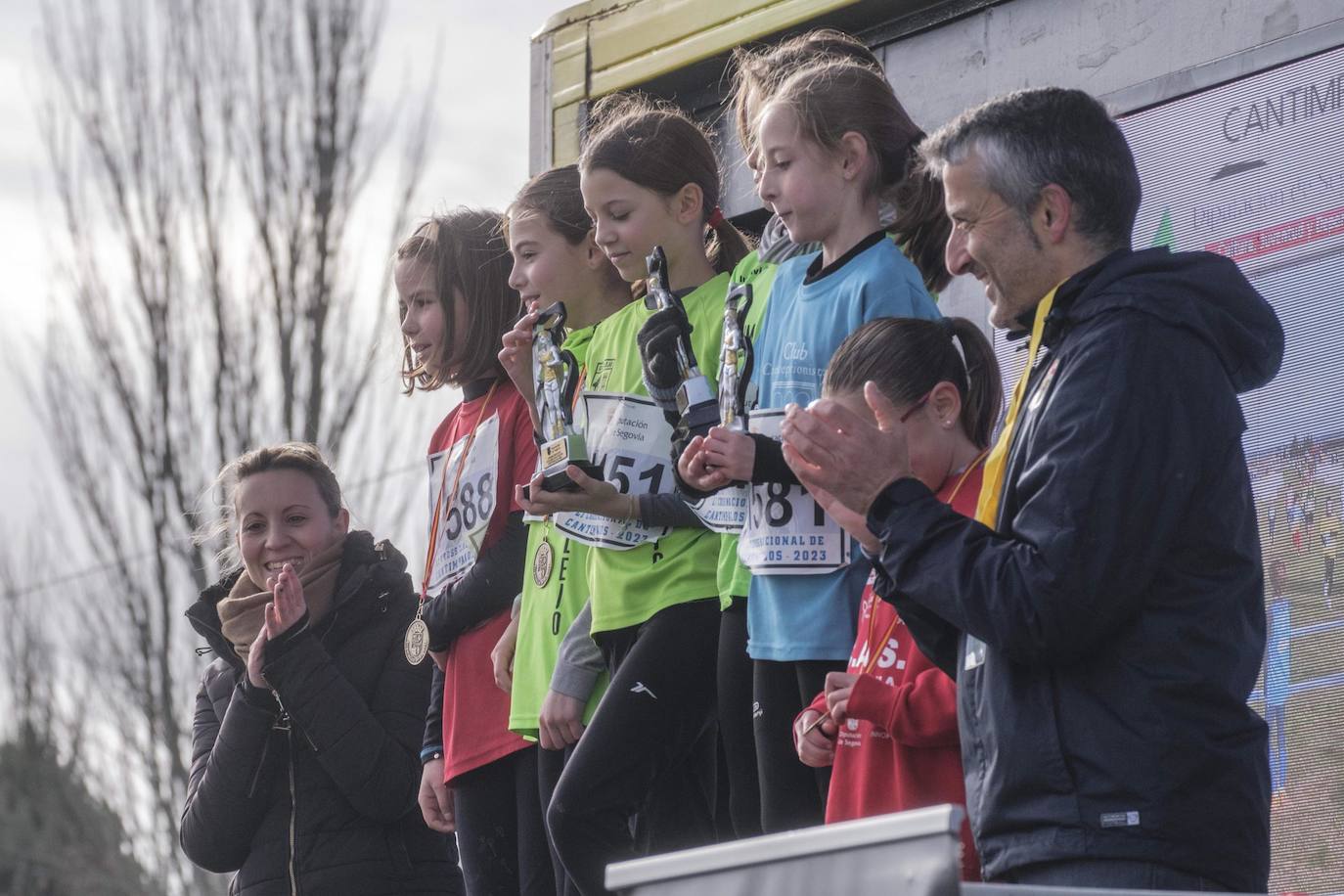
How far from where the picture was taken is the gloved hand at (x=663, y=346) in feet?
12.1

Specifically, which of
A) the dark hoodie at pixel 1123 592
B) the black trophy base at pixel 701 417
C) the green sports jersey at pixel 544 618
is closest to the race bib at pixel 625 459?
→ the green sports jersey at pixel 544 618

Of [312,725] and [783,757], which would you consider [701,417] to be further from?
[312,725]

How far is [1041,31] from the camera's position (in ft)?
14.8

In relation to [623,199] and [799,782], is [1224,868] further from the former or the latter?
[623,199]

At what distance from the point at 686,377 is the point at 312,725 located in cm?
141

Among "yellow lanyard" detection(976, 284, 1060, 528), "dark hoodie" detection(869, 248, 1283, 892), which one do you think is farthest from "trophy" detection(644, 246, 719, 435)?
"dark hoodie" detection(869, 248, 1283, 892)

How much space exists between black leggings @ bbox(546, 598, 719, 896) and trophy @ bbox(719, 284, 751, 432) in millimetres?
486

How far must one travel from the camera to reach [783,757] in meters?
3.39

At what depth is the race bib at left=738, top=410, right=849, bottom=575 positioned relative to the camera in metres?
3.39

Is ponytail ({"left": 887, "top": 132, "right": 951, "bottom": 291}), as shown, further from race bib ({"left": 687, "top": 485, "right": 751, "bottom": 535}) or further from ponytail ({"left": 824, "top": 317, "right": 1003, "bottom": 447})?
race bib ({"left": 687, "top": 485, "right": 751, "bottom": 535})

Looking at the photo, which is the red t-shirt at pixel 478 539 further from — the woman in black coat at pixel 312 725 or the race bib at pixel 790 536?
the race bib at pixel 790 536

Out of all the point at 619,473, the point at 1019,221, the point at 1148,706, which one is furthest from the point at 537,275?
the point at 1148,706

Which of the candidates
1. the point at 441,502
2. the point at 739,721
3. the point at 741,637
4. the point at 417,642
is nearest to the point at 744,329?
the point at 741,637

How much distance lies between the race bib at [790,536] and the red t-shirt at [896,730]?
8.5 inches
